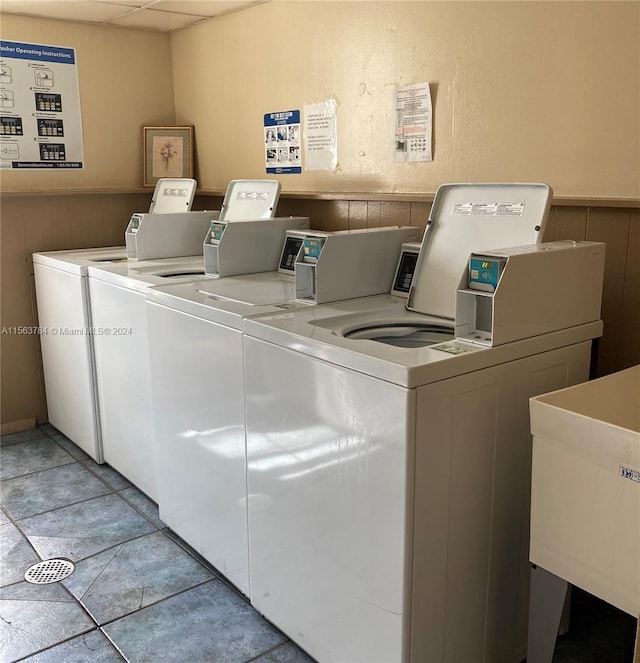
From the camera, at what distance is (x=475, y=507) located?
1.72 metres

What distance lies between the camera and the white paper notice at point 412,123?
2.61 metres

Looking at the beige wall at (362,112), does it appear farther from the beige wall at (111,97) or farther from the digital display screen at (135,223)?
the digital display screen at (135,223)

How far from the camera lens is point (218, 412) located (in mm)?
2266

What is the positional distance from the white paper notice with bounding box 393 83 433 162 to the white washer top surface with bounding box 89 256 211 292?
100cm

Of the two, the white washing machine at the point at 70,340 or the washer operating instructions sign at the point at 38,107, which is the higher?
the washer operating instructions sign at the point at 38,107

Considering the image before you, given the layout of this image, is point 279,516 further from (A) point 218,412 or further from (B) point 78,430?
(B) point 78,430

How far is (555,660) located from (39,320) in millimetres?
3104

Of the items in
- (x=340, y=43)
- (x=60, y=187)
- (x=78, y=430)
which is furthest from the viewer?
(x=60, y=187)

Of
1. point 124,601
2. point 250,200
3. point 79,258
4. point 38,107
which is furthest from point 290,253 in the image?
point 38,107

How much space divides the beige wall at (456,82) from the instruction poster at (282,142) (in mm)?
48

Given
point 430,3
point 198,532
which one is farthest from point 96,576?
point 430,3

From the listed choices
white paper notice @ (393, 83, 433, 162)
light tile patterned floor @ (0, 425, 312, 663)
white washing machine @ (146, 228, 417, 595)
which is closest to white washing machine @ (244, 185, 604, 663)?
white washing machine @ (146, 228, 417, 595)

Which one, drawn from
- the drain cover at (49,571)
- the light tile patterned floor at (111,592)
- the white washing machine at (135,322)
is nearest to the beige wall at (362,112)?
the white washing machine at (135,322)

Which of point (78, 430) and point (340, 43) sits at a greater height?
point (340, 43)
